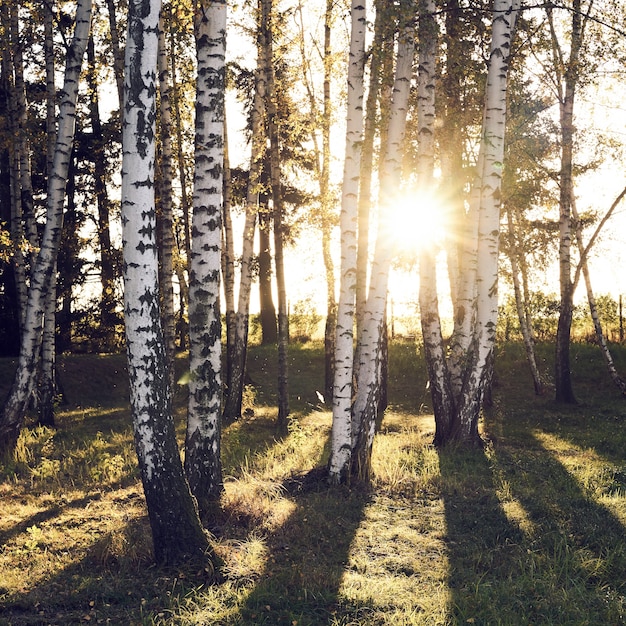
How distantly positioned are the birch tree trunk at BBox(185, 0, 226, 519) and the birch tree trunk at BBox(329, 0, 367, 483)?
71.2 inches

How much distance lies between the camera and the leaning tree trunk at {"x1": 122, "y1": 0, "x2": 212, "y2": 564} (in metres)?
5.93

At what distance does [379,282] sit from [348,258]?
60cm

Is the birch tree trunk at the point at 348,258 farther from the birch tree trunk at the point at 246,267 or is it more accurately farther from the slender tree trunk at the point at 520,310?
the slender tree trunk at the point at 520,310

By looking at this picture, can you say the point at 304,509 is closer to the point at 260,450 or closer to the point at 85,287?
the point at 260,450

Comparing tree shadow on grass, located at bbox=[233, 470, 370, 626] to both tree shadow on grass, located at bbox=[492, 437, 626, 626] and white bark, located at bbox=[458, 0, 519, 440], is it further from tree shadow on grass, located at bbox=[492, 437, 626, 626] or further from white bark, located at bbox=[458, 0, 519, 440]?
white bark, located at bbox=[458, 0, 519, 440]

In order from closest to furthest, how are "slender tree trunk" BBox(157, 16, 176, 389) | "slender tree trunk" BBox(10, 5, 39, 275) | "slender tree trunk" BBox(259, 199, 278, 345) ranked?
"slender tree trunk" BBox(157, 16, 176, 389), "slender tree trunk" BBox(10, 5, 39, 275), "slender tree trunk" BBox(259, 199, 278, 345)

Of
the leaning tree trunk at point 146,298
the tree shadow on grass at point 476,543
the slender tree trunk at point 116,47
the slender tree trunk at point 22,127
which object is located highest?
the slender tree trunk at point 116,47

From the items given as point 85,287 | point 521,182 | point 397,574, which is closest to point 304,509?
point 397,574

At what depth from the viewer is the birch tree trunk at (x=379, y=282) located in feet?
30.5

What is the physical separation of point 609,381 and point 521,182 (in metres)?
6.04

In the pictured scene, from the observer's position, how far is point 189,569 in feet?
20.0

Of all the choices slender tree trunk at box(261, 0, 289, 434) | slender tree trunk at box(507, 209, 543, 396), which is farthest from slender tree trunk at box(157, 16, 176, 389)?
slender tree trunk at box(507, 209, 543, 396)

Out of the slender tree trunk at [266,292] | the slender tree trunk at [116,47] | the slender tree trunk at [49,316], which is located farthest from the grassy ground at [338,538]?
the slender tree trunk at [266,292]

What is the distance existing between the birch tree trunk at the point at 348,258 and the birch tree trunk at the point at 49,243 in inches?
188
